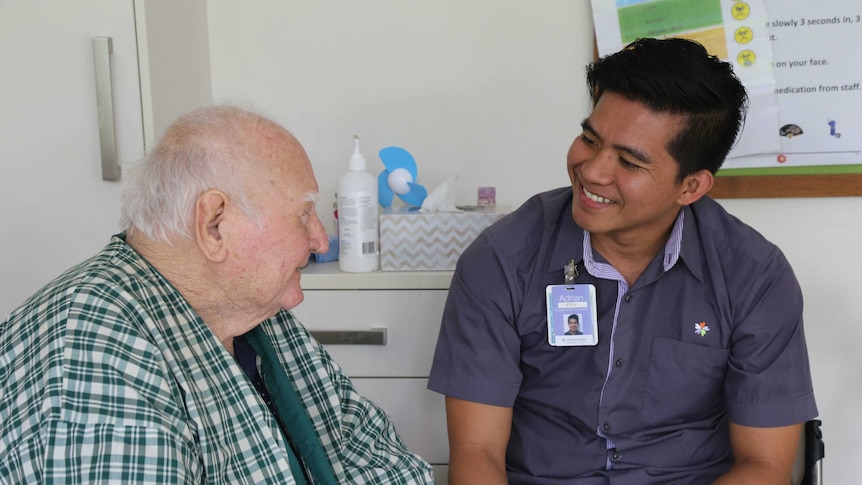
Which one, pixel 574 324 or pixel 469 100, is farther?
pixel 469 100

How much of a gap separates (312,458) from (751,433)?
83 cm

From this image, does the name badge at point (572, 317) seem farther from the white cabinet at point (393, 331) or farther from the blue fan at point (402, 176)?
the blue fan at point (402, 176)

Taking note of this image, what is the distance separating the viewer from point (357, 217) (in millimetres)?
2076

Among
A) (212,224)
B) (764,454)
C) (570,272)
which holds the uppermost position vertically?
(212,224)

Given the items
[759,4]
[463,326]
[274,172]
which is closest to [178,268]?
[274,172]

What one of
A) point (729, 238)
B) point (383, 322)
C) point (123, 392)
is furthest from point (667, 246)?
point (123, 392)

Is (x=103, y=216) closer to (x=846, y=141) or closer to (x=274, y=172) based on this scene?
(x=274, y=172)

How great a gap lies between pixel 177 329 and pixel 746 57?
5.66ft

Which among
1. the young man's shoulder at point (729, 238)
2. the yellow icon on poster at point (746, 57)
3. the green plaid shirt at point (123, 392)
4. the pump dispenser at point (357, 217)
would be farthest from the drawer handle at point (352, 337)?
the yellow icon on poster at point (746, 57)

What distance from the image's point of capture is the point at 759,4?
89.0 inches

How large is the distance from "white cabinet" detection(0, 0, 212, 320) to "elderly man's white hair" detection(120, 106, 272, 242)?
0.97 meters

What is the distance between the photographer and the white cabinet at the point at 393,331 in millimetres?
2066

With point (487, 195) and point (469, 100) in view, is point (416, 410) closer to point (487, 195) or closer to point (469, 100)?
point (487, 195)

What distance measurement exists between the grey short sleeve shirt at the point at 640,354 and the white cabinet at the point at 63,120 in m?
0.93
